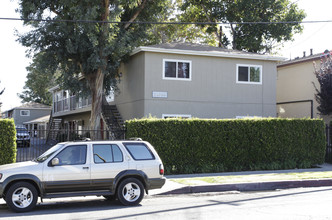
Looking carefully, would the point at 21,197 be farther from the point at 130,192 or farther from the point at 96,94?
the point at 96,94

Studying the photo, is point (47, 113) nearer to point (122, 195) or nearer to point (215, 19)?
point (215, 19)

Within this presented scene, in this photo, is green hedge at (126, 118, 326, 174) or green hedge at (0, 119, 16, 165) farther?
green hedge at (126, 118, 326, 174)

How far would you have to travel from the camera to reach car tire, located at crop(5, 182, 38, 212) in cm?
869

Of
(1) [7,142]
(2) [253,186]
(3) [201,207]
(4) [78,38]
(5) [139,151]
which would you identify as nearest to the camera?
(3) [201,207]

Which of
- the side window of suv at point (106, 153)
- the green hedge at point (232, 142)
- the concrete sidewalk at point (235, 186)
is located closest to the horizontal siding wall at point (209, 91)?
the green hedge at point (232, 142)

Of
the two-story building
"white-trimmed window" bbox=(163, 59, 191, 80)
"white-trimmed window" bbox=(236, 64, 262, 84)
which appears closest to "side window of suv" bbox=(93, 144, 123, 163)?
the two-story building

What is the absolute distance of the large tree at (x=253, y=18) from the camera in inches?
1331

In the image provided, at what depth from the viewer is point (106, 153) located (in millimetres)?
9672

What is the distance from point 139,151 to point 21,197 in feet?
9.81

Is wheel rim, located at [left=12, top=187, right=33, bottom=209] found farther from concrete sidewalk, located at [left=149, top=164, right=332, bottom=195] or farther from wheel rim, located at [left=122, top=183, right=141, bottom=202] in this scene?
concrete sidewalk, located at [left=149, top=164, right=332, bottom=195]

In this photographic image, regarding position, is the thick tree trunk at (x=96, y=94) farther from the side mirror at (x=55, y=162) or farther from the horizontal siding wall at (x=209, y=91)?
the side mirror at (x=55, y=162)

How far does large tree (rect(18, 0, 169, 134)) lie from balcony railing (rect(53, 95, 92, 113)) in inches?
259

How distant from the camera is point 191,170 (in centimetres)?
Result: 1591

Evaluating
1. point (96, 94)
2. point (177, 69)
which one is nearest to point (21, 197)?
point (177, 69)
